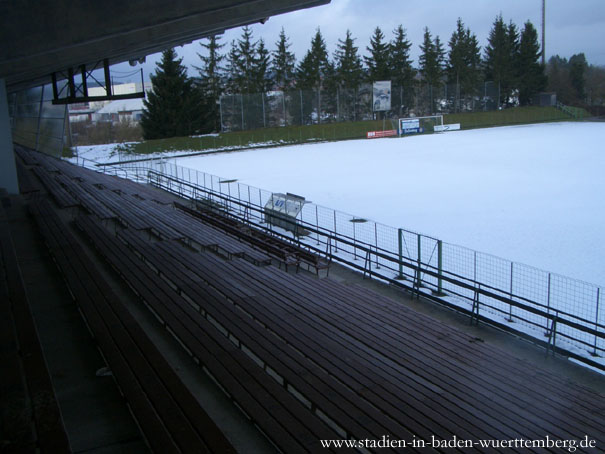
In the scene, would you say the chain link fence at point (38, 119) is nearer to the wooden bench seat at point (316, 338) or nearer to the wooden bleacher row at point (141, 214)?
the wooden bleacher row at point (141, 214)

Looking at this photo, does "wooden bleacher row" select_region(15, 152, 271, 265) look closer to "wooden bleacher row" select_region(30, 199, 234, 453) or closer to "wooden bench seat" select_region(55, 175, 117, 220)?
"wooden bench seat" select_region(55, 175, 117, 220)

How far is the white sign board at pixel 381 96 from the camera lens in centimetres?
6016

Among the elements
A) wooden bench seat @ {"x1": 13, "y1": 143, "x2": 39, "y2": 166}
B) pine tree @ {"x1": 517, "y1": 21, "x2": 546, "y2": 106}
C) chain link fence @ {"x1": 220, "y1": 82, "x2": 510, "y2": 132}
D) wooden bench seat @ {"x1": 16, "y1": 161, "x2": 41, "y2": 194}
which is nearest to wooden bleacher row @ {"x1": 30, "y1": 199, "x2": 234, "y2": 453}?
wooden bench seat @ {"x1": 16, "y1": 161, "x2": 41, "y2": 194}

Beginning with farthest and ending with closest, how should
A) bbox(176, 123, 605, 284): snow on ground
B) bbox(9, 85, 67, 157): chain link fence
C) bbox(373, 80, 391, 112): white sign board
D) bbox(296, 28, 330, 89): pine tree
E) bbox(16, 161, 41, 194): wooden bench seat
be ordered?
Answer: bbox(296, 28, 330, 89): pine tree
bbox(373, 80, 391, 112): white sign board
bbox(9, 85, 67, 157): chain link fence
bbox(176, 123, 605, 284): snow on ground
bbox(16, 161, 41, 194): wooden bench seat

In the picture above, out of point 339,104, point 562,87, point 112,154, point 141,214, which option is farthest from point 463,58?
point 141,214

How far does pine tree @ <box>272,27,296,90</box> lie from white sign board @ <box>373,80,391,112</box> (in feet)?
46.1

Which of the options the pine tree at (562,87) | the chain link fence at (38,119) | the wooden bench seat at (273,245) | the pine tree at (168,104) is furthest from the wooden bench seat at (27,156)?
the pine tree at (562,87)

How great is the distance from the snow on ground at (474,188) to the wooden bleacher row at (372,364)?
576cm

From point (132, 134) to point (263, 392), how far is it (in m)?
54.2

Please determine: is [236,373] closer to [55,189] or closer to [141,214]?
[141,214]

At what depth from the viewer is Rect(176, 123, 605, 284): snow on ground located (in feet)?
43.9

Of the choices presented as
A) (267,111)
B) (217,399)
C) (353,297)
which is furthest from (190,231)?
(267,111)

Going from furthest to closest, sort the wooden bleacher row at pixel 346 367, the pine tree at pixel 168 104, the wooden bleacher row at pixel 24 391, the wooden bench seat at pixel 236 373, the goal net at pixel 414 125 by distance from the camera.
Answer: the goal net at pixel 414 125
the pine tree at pixel 168 104
the wooden bleacher row at pixel 346 367
the wooden bench seat at pixel 236 373
the wooden bleacher row at pixel 24 391

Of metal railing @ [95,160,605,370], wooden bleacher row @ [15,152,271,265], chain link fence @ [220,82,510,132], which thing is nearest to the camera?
metal railing @ [95,160,605,370]
